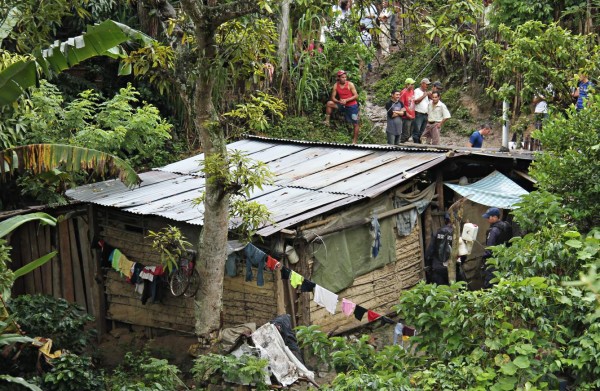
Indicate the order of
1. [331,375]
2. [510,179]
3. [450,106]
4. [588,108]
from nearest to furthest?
[588,108] → [331,375] → [510,179] → [450,106]

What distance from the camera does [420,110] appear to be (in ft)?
60.6

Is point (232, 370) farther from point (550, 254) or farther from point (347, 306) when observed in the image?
point (550, 254)

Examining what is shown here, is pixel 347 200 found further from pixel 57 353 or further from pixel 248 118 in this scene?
pixel 57 353

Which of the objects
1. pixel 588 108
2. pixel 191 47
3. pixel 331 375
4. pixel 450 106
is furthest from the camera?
pixel 450 106

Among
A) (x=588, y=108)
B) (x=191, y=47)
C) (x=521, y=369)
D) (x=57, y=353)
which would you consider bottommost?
(x=57, y=353)

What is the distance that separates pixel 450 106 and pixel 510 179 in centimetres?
820

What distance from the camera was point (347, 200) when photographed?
12062mm

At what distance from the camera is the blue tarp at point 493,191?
13654 millimetres

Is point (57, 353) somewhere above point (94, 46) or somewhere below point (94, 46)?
below

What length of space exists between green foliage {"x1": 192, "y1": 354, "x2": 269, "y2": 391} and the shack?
6.07ft

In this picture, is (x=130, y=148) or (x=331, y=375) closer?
(x=331, y=375)

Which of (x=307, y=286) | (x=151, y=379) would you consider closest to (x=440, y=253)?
(x=307, y=286)

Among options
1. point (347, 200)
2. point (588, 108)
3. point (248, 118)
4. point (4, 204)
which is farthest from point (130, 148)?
point (588, 108)

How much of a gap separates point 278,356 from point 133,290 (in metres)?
3.97
